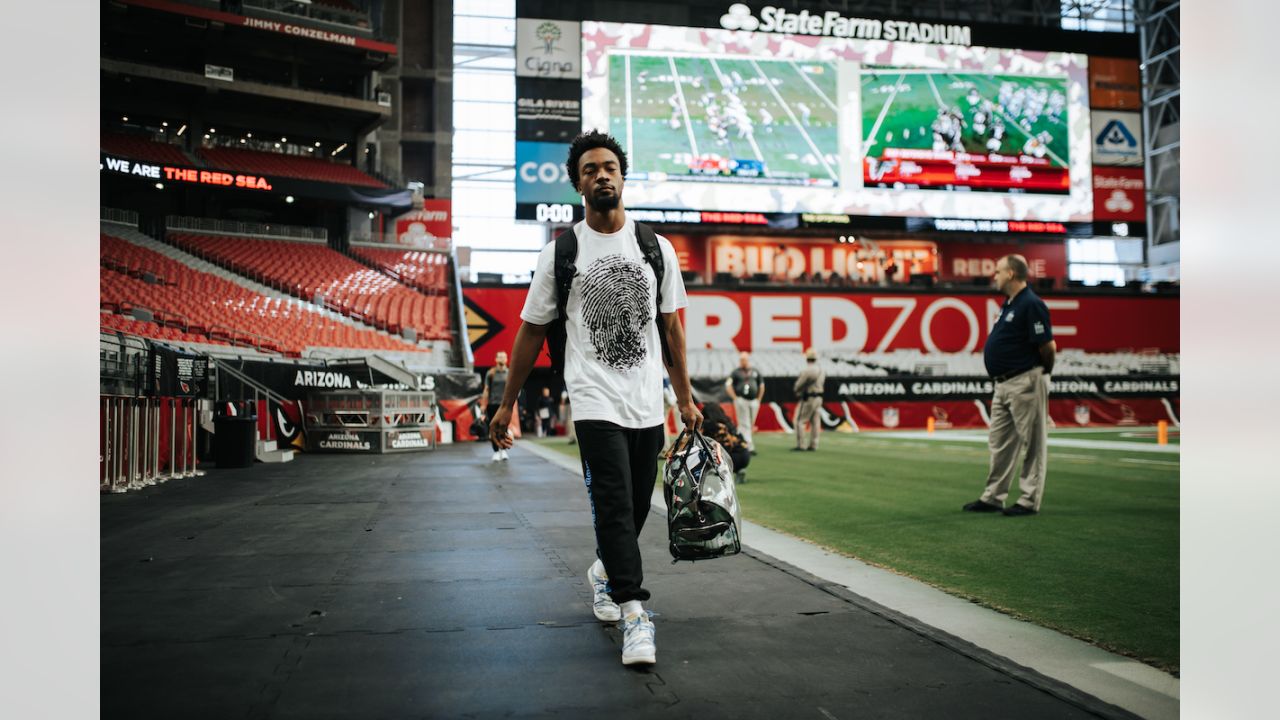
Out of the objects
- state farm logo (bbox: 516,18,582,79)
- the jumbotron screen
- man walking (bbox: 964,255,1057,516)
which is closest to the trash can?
man walking (bbox: 964,255,1057,516)

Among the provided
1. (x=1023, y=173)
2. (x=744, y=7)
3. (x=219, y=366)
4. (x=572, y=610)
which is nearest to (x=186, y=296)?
(x=219, y=366)

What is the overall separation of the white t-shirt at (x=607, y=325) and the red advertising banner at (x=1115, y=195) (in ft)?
93.1

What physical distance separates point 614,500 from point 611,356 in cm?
54

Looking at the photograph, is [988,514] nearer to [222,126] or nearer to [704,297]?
[704,297]

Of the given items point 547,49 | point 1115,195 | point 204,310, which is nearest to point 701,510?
point 204,310

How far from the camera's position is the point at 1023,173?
26859 mm

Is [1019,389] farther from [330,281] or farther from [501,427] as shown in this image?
[330,281]

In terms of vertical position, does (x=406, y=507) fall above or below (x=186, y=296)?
below

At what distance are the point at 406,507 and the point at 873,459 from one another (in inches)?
301

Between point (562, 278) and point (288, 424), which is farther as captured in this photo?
point (288, 424)

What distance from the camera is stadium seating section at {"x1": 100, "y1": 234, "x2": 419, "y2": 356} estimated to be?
17016 millimetres

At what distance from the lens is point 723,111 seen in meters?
25.0

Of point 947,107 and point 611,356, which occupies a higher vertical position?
point 947,107

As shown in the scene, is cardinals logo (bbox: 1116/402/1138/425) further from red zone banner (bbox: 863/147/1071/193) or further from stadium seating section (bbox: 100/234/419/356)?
stadium seating section (bbox: 100/234/419/356)
